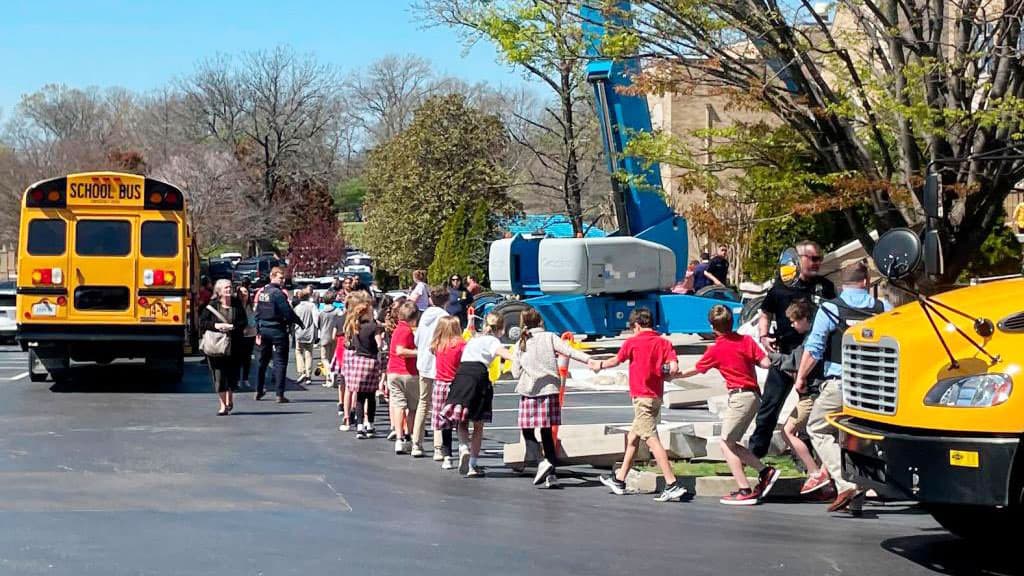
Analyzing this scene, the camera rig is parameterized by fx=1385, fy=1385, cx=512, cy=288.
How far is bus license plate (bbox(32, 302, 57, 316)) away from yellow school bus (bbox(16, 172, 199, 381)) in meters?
0.01

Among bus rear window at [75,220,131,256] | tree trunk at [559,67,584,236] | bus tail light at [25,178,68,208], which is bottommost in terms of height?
bus rear window at [75,220,131,256]

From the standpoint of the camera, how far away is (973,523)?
9.06m

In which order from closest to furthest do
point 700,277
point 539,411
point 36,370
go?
point 539,411 → point 36,370 → point 700,277

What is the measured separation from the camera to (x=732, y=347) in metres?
11.2

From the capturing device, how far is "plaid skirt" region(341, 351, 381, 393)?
15.4m

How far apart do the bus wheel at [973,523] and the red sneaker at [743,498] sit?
2.08 meters

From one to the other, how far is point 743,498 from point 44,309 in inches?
505

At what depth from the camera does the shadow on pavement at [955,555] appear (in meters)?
8.49

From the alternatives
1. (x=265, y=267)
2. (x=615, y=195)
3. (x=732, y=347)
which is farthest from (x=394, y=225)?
(x=732, y=347)

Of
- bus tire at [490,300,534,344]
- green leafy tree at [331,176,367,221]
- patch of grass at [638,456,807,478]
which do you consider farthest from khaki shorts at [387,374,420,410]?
green leafy tree at [331,176,367,221]

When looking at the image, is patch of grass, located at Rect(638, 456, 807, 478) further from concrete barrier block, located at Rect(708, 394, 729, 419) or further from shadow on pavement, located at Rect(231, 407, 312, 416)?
shadow on pavement, located at Rect(231, 407, 312, 416)

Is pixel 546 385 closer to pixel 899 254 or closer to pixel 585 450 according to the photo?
pixel 585 450

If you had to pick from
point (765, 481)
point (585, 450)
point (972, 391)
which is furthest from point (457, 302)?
point (972, 391)

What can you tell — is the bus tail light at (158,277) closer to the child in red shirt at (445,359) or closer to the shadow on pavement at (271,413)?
the shadow on pavement at (271,413)
